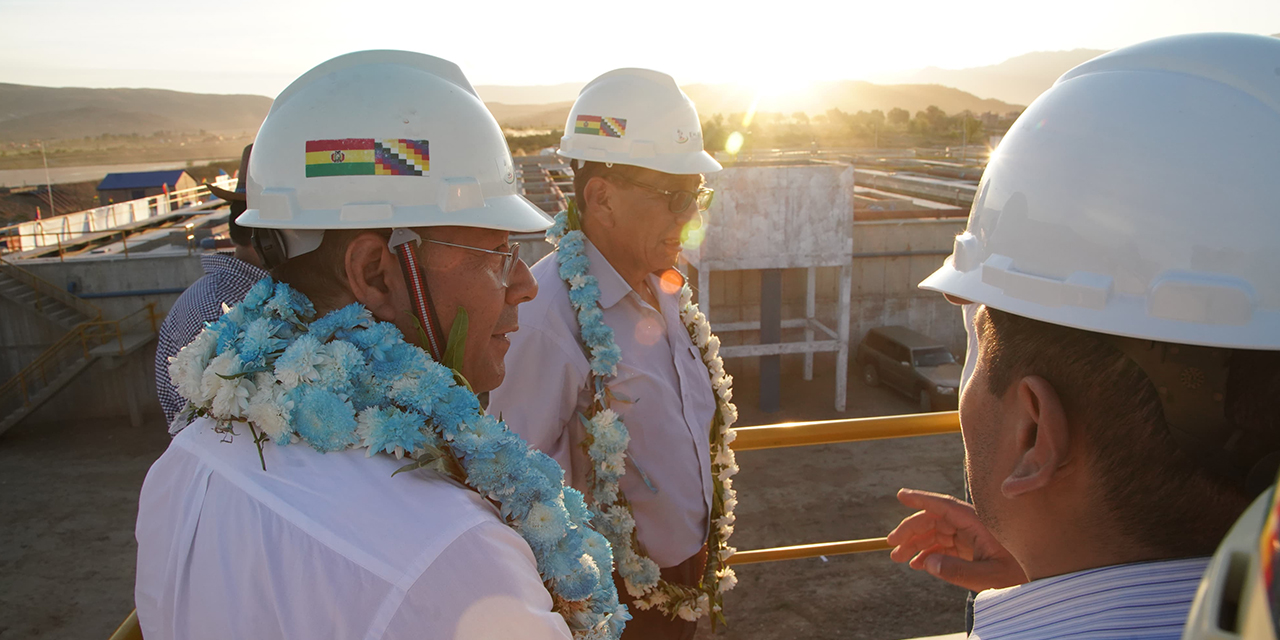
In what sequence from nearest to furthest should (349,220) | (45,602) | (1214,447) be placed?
(1214,447), (349,220), (45,602)

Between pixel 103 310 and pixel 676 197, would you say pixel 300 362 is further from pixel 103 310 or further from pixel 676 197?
pixel 103 310

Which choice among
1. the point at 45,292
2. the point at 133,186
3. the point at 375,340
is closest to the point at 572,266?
the point at 375,340

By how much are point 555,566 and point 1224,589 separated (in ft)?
4.83

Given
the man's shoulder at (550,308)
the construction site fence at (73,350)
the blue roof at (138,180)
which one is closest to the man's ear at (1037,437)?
the man's shoulder at (550,308)

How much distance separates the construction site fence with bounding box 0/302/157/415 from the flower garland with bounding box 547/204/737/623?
1902 centimetres

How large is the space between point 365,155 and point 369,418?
73 centimetres

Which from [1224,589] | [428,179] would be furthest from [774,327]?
[1224,589]

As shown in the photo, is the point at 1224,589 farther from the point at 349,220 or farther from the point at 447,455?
the point at 349,220

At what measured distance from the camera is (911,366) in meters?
18.6

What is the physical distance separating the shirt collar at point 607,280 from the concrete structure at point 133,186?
4065 centimetres

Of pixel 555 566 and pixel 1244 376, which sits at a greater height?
pixel 1244 376

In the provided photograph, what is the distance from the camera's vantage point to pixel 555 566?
5.93 ft

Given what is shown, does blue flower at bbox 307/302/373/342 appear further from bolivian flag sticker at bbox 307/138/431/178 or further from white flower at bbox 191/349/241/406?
bolivian flag sticker at bbox 307/138/431/178

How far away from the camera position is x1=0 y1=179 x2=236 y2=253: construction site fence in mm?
23531
